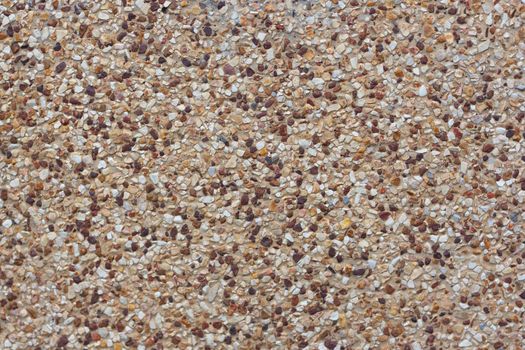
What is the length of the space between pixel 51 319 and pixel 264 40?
2.50 ft

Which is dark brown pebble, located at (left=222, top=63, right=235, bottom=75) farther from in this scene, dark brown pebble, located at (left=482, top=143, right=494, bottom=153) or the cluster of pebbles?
dark brown pebble, located at (left=482, top=143, right=494, bottom=153)

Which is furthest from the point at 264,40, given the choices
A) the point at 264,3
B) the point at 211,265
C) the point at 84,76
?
the point at 211,265

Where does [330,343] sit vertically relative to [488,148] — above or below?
below

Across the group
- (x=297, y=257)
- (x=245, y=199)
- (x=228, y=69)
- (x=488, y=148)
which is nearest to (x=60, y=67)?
(x=228, y=69)

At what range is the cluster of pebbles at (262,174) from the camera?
135 cm

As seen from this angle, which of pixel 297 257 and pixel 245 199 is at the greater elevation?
pixel 245 199

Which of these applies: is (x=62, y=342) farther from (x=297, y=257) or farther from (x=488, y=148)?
(x=488, y=148)

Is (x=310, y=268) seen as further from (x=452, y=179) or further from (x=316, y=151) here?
(x=452, y=179)

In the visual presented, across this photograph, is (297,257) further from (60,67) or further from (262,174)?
(60,67)

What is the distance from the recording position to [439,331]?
1354mm

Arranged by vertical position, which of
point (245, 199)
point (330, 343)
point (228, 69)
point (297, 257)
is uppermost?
point (228, 69)

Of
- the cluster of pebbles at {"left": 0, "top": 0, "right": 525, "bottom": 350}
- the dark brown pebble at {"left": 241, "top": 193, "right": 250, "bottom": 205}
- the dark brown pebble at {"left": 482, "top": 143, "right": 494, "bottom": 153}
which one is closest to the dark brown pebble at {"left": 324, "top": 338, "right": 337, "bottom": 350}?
the cluster of pebbles at {"left": 0, "top": 0, "right": 525, "bottom": 350}

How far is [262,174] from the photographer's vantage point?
1.37 meters

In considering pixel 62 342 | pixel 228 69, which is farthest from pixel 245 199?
pixel 62 342
